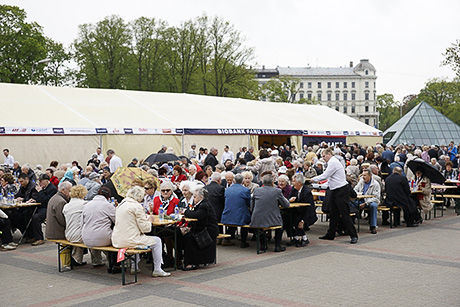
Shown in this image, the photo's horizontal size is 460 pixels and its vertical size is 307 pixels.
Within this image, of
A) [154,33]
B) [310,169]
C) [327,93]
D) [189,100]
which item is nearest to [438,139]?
[189,100]

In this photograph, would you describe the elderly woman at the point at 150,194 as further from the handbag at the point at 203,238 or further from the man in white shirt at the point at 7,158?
the man in white shirt at the point at 7,158

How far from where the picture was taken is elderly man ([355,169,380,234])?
517 inches

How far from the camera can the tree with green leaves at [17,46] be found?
45156 millimetres

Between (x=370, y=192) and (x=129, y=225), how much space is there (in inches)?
276

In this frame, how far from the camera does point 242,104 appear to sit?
3466 cm

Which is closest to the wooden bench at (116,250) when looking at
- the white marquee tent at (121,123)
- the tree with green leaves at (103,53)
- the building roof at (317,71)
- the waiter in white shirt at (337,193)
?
the waiter in white shirt at (337,193)

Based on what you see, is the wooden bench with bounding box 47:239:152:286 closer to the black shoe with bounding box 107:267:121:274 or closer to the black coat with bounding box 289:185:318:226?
the black shoe with bounding box 107:267:121:274

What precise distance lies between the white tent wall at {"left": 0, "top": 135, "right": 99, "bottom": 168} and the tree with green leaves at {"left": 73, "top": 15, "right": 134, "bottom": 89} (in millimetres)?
28604

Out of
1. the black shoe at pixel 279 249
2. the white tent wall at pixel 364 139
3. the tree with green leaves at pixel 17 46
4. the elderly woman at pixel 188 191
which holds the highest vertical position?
the tree with green leaves at pixel 17 46

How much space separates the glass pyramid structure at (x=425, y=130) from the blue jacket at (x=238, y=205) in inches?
1386

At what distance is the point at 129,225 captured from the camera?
855 centimetres

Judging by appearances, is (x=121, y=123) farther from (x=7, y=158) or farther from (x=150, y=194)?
(x=150, y=194)

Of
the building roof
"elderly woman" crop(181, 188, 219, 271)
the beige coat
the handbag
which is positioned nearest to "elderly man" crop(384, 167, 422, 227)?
"elderly woman" crop(181, 188, 219, 271)

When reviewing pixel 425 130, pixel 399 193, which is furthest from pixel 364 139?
pixel 399 193
